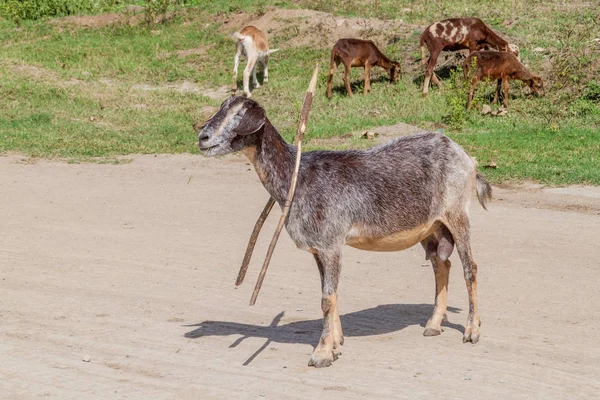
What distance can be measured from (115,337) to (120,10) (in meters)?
21.8

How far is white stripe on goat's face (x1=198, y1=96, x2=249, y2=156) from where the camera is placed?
22.2 feet

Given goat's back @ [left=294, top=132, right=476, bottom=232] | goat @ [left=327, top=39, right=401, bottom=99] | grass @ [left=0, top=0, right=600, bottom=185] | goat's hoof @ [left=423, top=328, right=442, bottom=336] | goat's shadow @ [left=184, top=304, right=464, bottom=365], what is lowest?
grass @ [left=0, top=0, right=600, bottom=185]

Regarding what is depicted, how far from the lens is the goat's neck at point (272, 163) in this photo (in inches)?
275

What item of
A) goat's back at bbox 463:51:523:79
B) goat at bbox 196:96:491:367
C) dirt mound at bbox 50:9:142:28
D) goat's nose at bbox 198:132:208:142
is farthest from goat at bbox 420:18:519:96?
goat's nose at bbox 198:132:208:142

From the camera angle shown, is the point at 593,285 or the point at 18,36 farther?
the point at 18,36

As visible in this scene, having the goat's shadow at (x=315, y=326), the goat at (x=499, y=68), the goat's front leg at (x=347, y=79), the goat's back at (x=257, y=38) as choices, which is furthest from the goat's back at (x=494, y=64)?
the goat's shadow at (x=315, y=326)

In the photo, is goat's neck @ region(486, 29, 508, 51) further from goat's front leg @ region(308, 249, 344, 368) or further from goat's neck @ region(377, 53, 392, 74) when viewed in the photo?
goat's front leg @ region(308, 249, 344, 368)

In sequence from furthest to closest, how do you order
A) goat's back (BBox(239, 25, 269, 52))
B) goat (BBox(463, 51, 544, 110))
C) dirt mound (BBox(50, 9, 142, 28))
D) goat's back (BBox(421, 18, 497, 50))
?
dirt mound (BBox(50, 9, 142, 28))
goat's back (BBox(239, 25, 269, 52))
goat's back (BBox(421, 18, 497, 50))
goat (BBox(463, 51, 544, 110))

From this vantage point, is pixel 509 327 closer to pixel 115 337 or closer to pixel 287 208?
pixel 287 208

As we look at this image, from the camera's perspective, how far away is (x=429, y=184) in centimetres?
726

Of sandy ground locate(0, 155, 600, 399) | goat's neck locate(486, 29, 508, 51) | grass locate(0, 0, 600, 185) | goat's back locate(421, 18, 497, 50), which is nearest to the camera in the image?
sandy ground locate(0, 155, 600, 399)

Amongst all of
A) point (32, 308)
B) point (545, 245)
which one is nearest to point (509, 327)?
point (545, 245)

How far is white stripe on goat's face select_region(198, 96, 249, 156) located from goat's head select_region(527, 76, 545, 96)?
491 inches

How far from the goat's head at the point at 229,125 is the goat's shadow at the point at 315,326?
1551 millimetres
